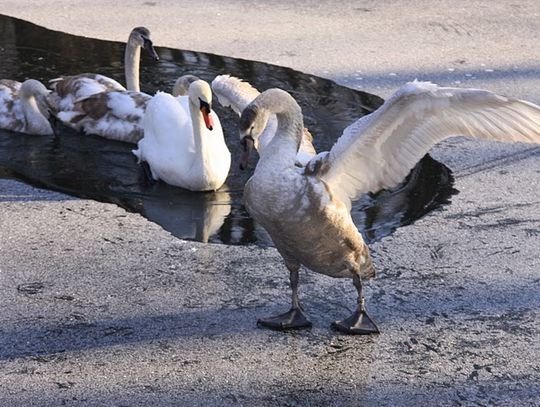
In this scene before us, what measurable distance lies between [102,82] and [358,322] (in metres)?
4.20

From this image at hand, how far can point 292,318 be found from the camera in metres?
5.16

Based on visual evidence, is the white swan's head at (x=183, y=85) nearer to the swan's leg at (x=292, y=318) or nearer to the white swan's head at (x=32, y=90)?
the white swan's head at (x=32, y=90)

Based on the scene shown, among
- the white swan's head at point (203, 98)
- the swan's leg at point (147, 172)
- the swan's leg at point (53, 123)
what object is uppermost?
the white swan's head at point (203, 98)

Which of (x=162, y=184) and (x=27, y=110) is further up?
(x=27, y=110)

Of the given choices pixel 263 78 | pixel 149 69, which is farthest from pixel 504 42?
pixel 149 69

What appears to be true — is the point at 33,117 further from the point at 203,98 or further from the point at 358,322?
the point at 358,322

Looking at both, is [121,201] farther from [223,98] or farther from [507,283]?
[507,283]

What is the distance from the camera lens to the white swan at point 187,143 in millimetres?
7043

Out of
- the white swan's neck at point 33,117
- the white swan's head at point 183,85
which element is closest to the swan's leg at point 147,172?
the white swan's head at point 183,85

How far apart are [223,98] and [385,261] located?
5.06 feet

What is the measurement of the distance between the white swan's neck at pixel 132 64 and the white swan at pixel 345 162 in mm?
3633

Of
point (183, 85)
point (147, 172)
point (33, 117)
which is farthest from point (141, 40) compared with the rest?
point (147, 172)

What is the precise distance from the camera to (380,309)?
5.39 m

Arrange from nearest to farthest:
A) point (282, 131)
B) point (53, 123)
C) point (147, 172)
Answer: point (282, 131) < point (147, 172) < point (53, 123)
